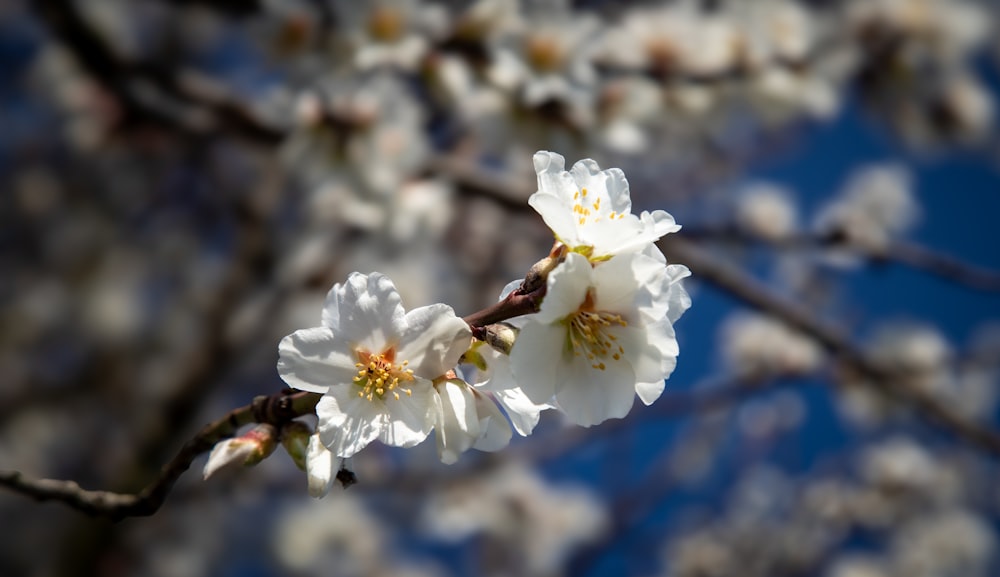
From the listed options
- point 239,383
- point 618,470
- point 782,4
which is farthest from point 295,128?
point 618,470

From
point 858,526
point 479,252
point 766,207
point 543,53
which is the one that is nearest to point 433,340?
point 543,53

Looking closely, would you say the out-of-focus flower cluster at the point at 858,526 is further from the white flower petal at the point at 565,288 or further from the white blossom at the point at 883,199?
the white flower petal at the point at 565,288

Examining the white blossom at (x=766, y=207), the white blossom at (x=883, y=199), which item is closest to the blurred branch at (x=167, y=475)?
the white blossom at (x=766, y=207)

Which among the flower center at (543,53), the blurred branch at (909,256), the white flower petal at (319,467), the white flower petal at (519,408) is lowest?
the white flower petal at (319,467)

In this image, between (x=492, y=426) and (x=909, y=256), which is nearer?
(x=492, y=426)

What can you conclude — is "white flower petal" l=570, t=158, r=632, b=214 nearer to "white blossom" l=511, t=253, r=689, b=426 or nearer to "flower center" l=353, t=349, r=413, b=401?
"white blossom" l=511, t=253, r=689, b=426

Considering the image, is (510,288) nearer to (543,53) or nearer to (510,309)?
(510,309)

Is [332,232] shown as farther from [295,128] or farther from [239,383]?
[239,383]

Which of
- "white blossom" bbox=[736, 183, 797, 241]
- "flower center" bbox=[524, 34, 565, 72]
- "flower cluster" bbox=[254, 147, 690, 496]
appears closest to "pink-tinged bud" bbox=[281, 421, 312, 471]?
"flower cluster" bbox=[254, 147, 690, 496]
